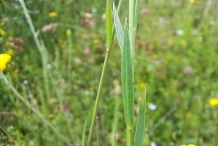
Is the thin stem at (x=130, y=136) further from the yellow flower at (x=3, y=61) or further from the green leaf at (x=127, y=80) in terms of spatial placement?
the yellow flower at (x=3, y=61)

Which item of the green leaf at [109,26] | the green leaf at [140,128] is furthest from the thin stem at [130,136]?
the green leaf at [109,26]

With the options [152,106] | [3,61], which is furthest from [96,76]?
[3,61]

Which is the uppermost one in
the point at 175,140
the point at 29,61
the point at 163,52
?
the point at 29,61

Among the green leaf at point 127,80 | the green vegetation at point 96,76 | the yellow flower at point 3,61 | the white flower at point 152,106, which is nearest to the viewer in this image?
the green leaf at point 127,80

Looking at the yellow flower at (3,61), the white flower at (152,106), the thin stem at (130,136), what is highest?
the yellow flower at (3,61)

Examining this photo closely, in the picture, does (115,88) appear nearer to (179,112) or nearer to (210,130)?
(179,112)

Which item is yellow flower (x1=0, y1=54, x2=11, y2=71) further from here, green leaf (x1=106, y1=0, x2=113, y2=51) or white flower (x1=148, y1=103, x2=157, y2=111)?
white flower (x1=148, y1=103, x2=157, y2=111)

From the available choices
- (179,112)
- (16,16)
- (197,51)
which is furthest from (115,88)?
(197,51)

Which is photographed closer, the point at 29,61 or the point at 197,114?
the point at 29,61

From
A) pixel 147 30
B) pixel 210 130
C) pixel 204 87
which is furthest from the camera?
pixel 147 30
